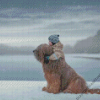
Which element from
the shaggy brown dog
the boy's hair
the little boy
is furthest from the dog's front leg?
the boy's hair

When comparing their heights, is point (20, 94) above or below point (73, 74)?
below

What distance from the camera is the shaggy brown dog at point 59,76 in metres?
3.01

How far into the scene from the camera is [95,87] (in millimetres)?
3387

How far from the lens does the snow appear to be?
298 cm

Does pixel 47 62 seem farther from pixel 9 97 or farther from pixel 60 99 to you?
pixel 9 97

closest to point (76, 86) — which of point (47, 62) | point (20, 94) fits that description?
point (47, 62)

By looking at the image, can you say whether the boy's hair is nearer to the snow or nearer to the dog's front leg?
the dog's front leg

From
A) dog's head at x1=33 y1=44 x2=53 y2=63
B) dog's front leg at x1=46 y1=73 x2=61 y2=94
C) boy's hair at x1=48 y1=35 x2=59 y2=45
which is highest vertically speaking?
boy's hair at x1=48 y1=35 x2=59 y2=45

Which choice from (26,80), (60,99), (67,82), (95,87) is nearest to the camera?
(60,99)

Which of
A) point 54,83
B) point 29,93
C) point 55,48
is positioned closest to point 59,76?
point 54,83

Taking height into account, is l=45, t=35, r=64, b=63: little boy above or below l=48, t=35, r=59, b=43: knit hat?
below

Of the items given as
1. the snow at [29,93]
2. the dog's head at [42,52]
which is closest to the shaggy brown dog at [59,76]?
the dog's head at [42,52]

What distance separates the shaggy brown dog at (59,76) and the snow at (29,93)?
101 mm

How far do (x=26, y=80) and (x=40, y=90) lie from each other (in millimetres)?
670
